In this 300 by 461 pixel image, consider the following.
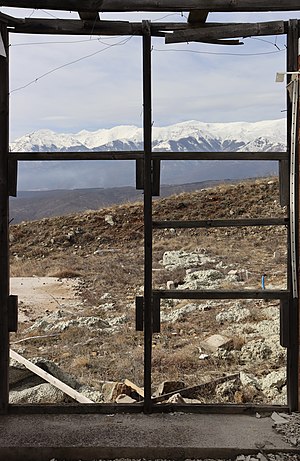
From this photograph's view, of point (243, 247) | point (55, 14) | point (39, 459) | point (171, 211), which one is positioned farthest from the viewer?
point (171, 211)

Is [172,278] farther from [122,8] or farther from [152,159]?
[122,8]

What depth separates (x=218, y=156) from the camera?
296 centimetres

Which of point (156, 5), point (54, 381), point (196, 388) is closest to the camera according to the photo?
point (156, 5)

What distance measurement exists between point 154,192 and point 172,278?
132 inches

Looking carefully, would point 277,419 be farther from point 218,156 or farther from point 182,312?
point 182,312

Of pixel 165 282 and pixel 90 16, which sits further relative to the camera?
pixel 165 282

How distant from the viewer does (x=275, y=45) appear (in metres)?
2.94

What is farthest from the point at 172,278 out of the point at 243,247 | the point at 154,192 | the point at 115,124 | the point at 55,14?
the point at 55,14

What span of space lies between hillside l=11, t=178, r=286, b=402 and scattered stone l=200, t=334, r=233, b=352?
4 cm

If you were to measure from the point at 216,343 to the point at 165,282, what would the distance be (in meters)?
1.04

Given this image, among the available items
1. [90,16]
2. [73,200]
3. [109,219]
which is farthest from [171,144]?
[109,219]

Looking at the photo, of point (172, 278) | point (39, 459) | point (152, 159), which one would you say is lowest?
point (39, 459)

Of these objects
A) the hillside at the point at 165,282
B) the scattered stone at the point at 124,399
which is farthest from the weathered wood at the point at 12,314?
the hillside at the point at 165,282

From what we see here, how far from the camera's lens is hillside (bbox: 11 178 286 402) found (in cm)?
546
